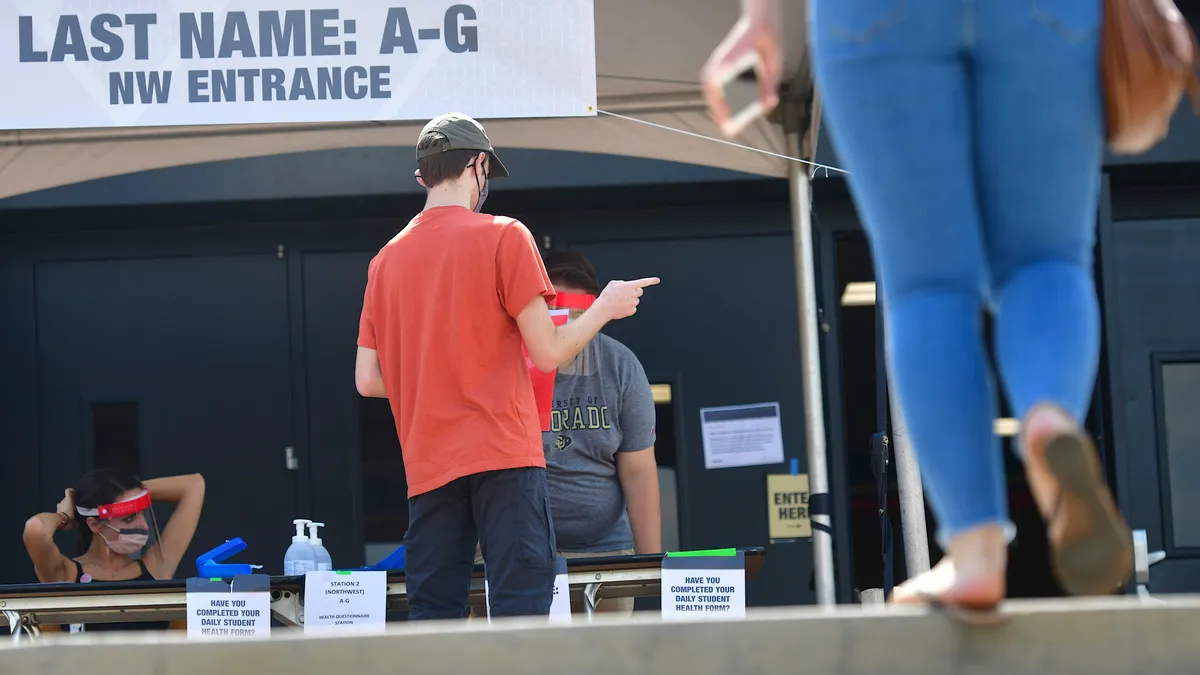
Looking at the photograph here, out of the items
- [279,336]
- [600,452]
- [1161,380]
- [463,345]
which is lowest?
[600,452]

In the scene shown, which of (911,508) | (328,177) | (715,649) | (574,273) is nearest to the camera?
(715,649)

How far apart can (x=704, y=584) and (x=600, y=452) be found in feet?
2.13

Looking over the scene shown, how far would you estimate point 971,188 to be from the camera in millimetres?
1561

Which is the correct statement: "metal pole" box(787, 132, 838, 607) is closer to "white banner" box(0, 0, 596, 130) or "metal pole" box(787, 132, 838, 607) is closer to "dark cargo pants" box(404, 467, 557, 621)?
"white banner" box(0, 0, 596, 130)

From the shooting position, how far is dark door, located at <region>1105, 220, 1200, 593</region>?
5461 mm

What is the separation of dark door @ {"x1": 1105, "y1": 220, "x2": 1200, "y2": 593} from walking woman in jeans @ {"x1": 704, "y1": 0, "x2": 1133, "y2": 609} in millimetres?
4165

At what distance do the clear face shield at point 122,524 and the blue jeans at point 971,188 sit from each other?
12.0 ft

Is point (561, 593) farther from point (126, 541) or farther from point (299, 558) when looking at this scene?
point (126, 541)

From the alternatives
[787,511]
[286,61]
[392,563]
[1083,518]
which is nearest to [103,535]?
[392,563]

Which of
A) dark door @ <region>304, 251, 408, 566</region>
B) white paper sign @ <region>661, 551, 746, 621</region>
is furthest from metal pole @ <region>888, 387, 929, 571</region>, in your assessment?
dark door @ <region>304, 251, 408, 566</region>

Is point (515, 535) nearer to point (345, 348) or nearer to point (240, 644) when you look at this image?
point (240, 644)

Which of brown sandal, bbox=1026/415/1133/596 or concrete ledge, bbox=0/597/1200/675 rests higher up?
brown sandal, bbox=1026/415/1133/596

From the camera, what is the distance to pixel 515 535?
262cm

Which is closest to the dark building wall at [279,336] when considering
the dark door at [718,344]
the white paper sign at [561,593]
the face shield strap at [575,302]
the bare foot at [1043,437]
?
the dark door at [718,344]
